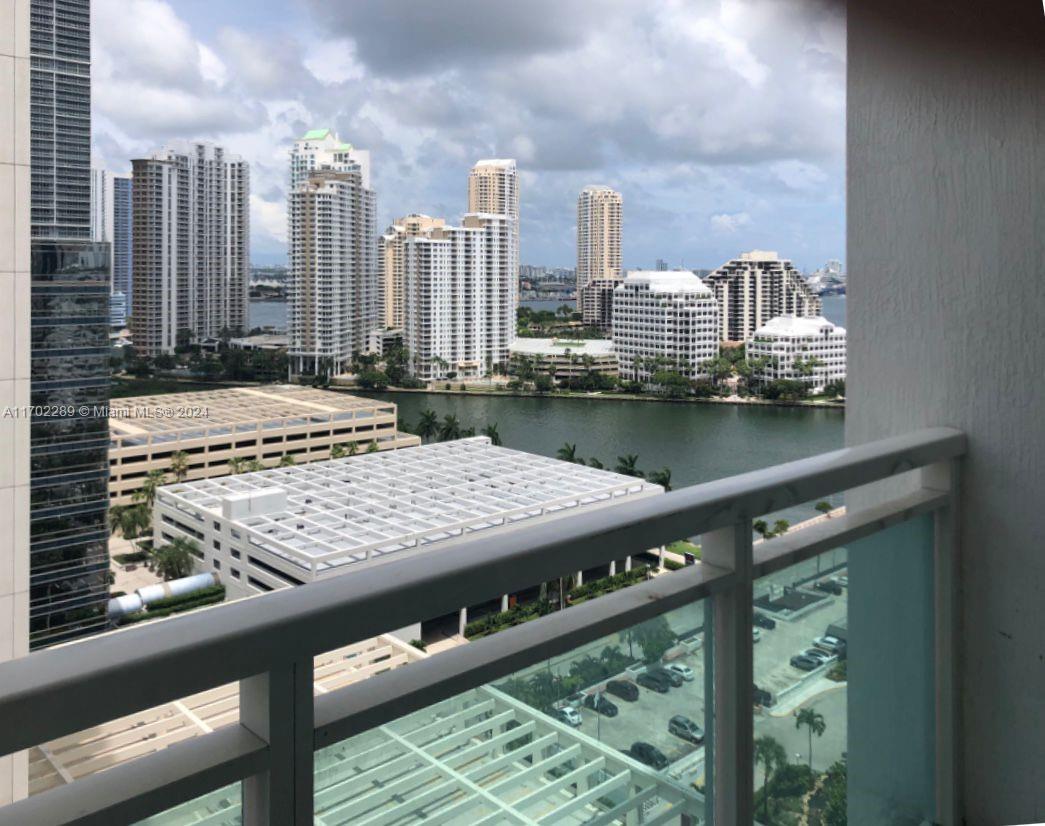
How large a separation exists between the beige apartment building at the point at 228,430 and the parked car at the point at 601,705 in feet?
21.1

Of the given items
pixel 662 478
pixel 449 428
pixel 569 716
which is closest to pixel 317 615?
pixel 569 716

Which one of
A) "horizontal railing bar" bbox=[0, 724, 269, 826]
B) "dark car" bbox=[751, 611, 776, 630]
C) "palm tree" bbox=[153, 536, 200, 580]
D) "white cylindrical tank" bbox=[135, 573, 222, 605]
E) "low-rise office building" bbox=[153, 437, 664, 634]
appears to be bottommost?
"white cylindrical tank" bbox=[135, 573, 222, 605]

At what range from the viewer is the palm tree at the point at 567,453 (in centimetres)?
713

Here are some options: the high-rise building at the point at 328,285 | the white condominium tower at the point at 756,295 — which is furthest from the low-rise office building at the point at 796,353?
the high-rise building at the point at 328,285

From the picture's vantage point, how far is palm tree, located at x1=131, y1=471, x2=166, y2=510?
6.24 metres

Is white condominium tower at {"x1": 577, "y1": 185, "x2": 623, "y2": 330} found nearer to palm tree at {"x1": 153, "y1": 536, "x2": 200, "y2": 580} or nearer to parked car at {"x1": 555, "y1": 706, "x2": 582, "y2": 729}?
palm tree at {"x1": 153, "y1": 536, "x2": 200, "y2": 580}

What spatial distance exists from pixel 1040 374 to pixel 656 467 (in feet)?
21.7

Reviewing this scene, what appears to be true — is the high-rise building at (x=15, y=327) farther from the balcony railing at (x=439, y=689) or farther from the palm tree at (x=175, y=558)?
the balcony railing at (x=439, y=689)

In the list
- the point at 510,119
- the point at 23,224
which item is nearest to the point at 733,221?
the point at 510,119

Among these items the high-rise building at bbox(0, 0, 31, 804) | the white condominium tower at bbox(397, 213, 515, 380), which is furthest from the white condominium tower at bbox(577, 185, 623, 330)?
the high-rise building at bbox(0, 0, 31, 804)

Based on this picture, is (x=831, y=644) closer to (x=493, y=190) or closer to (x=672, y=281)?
(x=672, y=281)

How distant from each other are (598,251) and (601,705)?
30.6 feet

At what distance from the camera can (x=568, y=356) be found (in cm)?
725

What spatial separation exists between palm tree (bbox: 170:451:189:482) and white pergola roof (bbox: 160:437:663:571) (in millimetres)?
233
